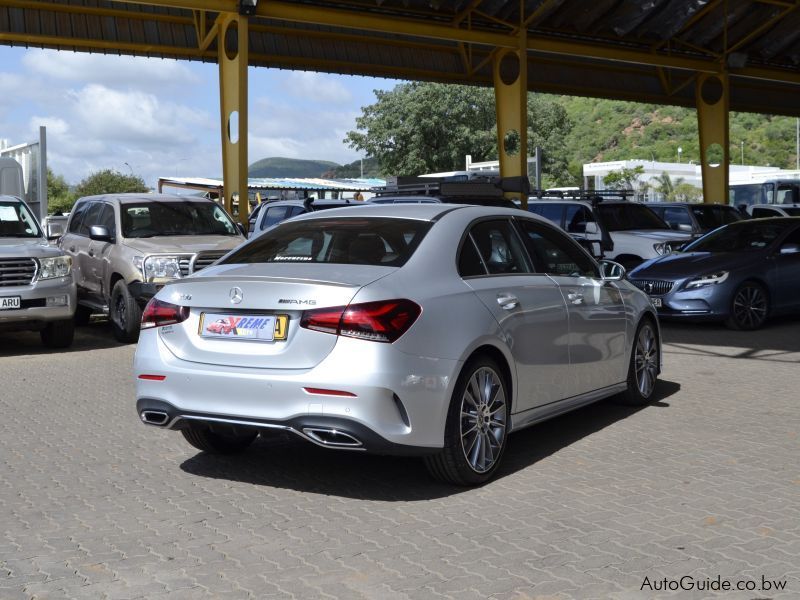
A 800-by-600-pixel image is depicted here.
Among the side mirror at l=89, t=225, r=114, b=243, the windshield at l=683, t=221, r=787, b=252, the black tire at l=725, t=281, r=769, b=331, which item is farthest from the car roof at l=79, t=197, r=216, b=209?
the black tire at l=725, t=281, r=769, b=331

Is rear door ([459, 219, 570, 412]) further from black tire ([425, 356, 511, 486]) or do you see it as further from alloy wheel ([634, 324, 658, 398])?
alloy wheel ([634, 324, 658, 398])

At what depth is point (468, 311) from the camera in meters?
5.90

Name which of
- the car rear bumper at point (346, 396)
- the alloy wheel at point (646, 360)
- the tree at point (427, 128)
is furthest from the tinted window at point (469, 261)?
the tree at point (427, 128)

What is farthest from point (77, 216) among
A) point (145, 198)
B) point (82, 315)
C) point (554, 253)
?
point (554, 253)

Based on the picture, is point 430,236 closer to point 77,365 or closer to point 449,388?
point 449,388

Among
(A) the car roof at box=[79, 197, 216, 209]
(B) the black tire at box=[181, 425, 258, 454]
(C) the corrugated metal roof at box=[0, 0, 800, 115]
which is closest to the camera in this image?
(B) the black tire at box=[181, 425, 258, 454]

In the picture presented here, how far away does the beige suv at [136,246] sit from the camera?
13180mm

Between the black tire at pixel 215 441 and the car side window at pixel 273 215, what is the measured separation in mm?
13567

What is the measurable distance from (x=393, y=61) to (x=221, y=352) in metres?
23.7

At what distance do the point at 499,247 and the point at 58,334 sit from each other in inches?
314

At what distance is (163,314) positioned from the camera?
6000 millimetres

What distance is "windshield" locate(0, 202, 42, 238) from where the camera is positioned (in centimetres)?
1353

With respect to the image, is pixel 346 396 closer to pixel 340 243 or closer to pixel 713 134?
pixel 340 243

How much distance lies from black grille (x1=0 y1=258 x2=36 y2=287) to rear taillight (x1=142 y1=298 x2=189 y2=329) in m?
6.78
